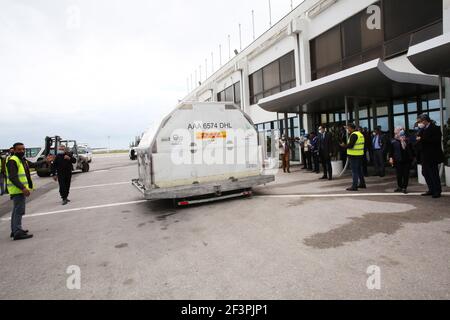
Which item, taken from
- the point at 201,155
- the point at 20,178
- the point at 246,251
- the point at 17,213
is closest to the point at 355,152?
the point at 201,155

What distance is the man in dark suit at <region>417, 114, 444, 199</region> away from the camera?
6.33m

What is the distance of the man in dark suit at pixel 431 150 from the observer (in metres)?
6.33

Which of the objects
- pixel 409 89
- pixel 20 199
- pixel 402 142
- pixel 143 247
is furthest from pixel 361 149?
pixel 20 199

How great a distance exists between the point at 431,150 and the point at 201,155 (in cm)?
521

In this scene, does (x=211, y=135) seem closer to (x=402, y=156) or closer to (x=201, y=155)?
(x=201, y=155)

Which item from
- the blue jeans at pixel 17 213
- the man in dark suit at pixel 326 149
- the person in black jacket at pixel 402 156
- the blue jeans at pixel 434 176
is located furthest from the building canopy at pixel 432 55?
the blue jeans at pixel 17 213

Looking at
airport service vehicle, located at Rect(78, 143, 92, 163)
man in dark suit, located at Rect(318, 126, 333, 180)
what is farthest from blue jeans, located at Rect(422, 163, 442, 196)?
airport service vehicle, located at Rect(78, 143, 92, 163)

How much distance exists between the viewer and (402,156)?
7039 mm

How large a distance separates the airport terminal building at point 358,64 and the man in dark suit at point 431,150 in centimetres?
162

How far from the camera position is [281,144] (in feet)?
44.4

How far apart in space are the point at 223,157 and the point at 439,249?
488cm

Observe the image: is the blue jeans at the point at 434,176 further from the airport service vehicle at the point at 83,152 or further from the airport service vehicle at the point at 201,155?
the airport service vehicle at the point at 83,152

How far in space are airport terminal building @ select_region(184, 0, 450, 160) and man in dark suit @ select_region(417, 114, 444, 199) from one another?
1623 millimetres
